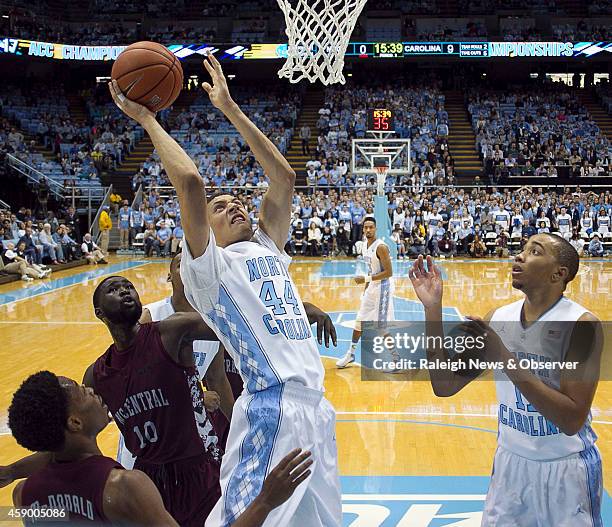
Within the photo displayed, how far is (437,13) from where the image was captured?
31.8 metres

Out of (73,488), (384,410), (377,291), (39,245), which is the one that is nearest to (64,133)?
(39,245)

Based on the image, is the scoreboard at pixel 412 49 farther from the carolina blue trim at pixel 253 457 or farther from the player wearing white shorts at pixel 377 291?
the carolina blue trim at pixel 253 457

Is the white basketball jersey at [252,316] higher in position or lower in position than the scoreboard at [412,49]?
lower

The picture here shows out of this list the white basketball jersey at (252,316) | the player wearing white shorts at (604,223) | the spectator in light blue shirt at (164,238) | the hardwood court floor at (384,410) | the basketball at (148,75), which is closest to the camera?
the white basketball jersey at (252,316)

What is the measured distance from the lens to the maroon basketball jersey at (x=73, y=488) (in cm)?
194

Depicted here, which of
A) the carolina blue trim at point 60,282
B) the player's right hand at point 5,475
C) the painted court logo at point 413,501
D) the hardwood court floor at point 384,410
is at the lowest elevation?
the carolina blue trim at point 60,282

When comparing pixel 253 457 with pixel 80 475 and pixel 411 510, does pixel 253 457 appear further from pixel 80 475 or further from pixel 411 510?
pixel 411 510

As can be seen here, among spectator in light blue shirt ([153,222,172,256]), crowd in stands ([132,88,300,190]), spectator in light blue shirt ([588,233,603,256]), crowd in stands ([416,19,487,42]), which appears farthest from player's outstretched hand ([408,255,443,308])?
crowd in stands ([416,19,487,42])

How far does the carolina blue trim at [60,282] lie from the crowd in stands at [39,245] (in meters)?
0.56

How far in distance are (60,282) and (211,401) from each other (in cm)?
1328

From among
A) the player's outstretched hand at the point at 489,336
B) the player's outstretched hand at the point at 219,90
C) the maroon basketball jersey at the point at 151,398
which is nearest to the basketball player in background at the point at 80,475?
the maroon basketball jersey at the point at 151,398

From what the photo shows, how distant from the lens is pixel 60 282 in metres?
15.7

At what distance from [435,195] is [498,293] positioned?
899 centimetres

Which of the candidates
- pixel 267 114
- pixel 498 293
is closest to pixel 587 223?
pixel 498 293
